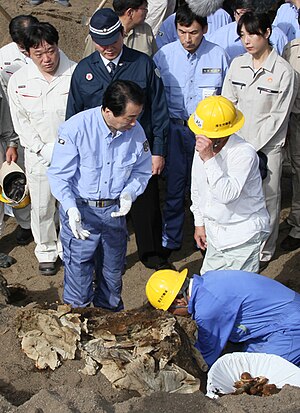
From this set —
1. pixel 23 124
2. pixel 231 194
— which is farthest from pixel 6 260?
pixel 231 194

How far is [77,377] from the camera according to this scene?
164 inches

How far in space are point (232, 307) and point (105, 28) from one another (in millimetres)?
2528

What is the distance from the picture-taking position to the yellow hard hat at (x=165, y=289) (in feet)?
16.3

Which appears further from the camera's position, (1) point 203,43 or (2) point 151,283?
(1) point 203,43

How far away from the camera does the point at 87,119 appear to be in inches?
205

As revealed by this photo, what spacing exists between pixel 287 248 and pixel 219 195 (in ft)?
7.67

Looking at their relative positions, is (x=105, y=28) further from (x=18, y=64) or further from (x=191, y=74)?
(x=18, y=64)

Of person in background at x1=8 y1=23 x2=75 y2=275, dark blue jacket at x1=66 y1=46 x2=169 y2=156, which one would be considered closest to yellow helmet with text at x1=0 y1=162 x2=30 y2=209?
person in background at x1=8 y1=23 x2=75 y2=275

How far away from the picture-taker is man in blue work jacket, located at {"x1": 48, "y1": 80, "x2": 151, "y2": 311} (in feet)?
16.8

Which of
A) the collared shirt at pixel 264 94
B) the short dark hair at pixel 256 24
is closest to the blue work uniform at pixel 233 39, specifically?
the collared shirt at pixel 264 94

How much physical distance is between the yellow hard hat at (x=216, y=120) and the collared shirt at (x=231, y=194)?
4.8 inches

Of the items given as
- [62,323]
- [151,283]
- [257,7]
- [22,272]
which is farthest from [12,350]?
[257,7]

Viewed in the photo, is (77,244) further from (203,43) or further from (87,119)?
(203,43)

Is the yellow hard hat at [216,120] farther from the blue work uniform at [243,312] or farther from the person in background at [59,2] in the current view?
the person in background at [59,2]
